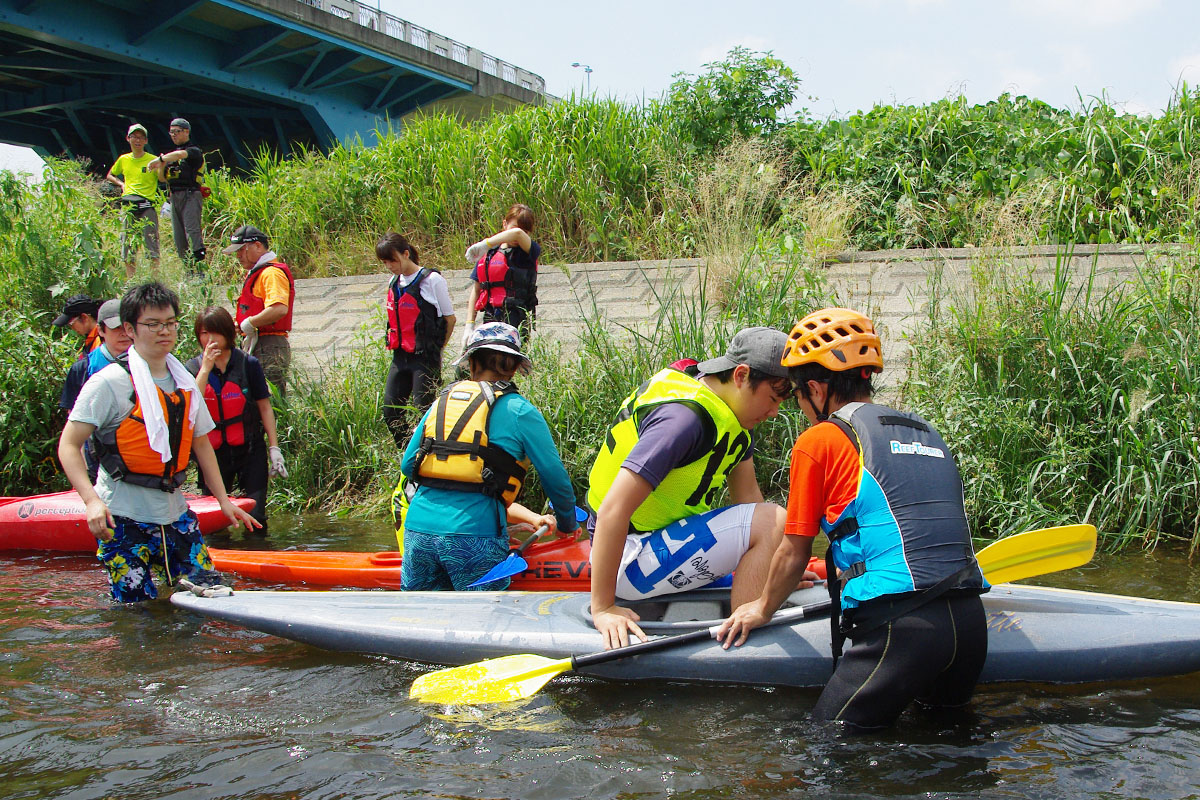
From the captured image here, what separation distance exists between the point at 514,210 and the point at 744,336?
361 centimetres

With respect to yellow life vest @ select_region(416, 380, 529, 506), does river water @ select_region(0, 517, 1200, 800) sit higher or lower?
lower

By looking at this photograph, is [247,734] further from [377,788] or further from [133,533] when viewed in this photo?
[133,533]

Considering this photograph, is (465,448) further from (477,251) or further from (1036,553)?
(477,251)

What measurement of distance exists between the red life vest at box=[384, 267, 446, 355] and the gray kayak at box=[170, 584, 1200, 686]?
2.43 metres

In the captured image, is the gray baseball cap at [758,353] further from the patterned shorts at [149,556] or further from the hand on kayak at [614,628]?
the patterned shorts at [149,556]

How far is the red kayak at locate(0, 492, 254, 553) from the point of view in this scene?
5.53m

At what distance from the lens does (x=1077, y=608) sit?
3.14 meters

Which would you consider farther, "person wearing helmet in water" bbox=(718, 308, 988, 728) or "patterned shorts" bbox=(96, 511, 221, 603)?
"patterned shorts" bbox=(96, 511, 221, 603)

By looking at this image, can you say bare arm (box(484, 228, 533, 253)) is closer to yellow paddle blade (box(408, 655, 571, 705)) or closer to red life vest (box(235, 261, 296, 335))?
red life vest (box(235, 261, 296, 335))

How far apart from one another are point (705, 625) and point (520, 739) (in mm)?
726

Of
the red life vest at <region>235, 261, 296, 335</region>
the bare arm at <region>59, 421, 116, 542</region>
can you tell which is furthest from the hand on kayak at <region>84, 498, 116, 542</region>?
the red life vest at <region>235, 261, 296, 335</region>

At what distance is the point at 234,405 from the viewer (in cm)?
522

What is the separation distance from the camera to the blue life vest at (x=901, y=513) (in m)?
2.37

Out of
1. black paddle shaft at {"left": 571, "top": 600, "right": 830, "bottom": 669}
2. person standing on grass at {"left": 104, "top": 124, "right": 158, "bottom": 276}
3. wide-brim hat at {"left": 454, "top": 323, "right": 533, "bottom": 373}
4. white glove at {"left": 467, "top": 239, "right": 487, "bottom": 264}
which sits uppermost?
person standing on grass at {"left": 104, "top": 124, "right": 158, "bottom": 276}
